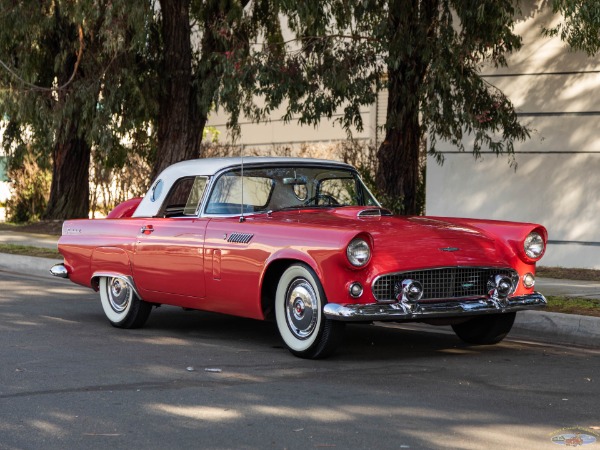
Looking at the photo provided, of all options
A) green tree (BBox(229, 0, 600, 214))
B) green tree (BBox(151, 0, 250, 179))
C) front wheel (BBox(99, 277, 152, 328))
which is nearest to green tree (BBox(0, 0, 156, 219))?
green tree (BBox(151, 0, 250, 179))

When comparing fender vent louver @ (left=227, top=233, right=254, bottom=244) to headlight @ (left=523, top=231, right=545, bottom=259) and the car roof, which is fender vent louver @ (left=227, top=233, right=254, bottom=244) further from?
headlight @ (left=523, top=231, right=545, bottom=259)

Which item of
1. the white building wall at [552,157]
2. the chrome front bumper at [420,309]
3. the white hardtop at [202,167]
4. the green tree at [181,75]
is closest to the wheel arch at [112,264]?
the white hardtop at [202,167]

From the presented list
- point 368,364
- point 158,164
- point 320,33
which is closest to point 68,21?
point 158,164

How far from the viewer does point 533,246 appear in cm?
890

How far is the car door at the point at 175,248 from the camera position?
9.38 metres

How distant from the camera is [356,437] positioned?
5.96 metres

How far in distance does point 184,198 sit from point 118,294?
1.12 metres

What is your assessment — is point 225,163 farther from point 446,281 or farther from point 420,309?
point 420,309

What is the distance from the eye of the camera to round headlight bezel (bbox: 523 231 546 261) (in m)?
8.87

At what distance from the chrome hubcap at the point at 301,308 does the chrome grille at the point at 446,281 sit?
533mm

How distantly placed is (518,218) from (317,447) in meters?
11.4

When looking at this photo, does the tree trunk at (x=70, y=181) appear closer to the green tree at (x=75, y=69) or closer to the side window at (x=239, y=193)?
the green tree at (x=75, y=69)

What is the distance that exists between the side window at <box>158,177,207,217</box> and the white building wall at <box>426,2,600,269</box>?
25.1 feet

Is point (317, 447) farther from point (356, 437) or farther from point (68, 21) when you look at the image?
point (68, 21)
